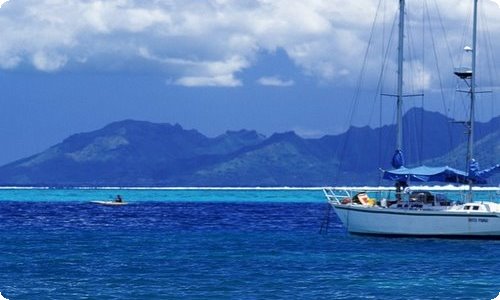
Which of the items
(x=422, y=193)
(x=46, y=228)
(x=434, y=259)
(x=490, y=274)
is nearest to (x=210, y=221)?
(x=46, y=228)

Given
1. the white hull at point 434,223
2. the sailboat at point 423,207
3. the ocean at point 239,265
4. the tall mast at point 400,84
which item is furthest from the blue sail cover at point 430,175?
the ocean at point 239,265

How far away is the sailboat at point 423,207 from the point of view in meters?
48.5

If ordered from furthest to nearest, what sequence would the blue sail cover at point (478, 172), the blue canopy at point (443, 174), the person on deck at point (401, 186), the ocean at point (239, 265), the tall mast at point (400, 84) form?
1. the tall mast at point (400, 84)
2. the person on deck at point (401, 186)
3. the blue canopy at point (443, 174)
4. the blue sail cover at point (478, 172)
5. the ocean at point (239, 265)

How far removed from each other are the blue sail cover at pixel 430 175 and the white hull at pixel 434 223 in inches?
115

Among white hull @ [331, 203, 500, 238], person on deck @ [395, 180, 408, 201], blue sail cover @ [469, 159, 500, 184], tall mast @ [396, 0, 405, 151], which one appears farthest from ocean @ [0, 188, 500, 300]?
tall mast @ [396, 0, 405, 151]

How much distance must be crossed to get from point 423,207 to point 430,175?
10.7ft

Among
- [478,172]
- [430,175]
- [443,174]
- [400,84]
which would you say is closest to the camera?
[478,172]

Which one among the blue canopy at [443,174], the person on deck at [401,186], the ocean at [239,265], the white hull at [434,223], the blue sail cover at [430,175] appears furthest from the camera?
the person on deck at [401,186]

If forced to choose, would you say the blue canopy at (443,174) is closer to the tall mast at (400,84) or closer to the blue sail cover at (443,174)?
the blue sail cover at (443,174)

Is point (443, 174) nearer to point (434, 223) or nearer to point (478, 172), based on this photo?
Result: point (478, 172)

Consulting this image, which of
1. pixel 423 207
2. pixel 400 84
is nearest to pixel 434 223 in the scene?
pixel 423 207

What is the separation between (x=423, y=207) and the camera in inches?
1941

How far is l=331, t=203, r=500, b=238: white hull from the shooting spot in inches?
1906

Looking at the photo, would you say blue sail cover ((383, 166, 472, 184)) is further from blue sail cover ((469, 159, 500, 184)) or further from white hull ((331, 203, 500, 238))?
white hull ((331, 203, 500, 238))
